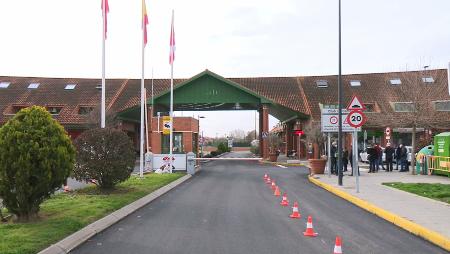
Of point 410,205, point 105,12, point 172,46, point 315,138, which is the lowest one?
point 410,205

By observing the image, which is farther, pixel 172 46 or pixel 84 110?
pixel 84 110

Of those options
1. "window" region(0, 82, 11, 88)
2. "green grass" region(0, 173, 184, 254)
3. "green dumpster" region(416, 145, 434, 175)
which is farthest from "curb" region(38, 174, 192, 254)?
"window" region(0, 82, 11, 88)

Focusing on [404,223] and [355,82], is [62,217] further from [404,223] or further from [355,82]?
[355,82]

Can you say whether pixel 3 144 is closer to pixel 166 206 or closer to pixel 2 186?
pixel 2 186

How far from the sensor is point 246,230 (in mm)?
10305

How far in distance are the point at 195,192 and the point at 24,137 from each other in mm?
9256

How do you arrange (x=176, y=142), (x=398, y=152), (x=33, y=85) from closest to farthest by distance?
1. (x=398, y=152)
2. (x=176, y=142)
3. (x=33, y=85)

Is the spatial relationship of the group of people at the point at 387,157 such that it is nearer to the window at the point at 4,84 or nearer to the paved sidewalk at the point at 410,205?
the paved sidewalk at the point at 410,205

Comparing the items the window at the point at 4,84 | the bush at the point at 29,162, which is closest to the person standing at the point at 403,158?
the bush at the point at 29,162

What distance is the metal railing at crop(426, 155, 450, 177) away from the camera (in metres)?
24.9

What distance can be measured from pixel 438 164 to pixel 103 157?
17628 millimetres

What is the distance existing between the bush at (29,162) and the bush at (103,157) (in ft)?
17.6

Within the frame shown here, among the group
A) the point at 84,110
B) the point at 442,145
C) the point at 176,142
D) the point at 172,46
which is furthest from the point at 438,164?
the point at 84,110

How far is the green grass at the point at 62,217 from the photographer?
805 centimetres
